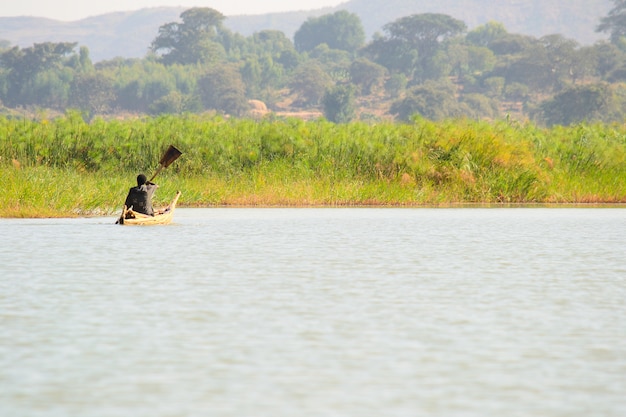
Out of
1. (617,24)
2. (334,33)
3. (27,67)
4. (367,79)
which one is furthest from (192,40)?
(617,24)

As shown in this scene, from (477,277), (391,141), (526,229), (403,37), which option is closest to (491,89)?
(403,37)

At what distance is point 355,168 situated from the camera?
29406 millimetres

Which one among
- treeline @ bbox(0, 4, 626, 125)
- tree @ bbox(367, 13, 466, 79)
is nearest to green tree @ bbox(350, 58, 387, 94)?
treeline @ bbox(0, 4, 626, 125)

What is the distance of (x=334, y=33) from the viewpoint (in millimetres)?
168250

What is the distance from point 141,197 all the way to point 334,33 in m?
149

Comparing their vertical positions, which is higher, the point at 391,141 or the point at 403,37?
the point at 403,37

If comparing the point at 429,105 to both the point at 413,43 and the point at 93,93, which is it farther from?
the point at 413,43

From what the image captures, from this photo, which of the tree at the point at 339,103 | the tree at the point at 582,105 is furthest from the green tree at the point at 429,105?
the tree at the point at 582,105

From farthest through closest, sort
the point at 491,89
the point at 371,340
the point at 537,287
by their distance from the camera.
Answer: the point at 491,89 → the point at 537,287 → the point at 371,340

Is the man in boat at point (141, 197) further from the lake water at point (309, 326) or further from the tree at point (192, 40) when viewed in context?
the tree at point (192, 40)

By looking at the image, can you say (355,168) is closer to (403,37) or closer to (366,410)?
(366,410)

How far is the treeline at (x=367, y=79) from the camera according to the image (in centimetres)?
10612

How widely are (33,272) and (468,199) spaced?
16778 mm

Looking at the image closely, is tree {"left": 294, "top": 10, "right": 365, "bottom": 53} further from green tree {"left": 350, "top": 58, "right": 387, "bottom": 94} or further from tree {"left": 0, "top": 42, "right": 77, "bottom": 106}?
tree {"left": 0, "top": 42, "right": 77, "bottom": 106}
